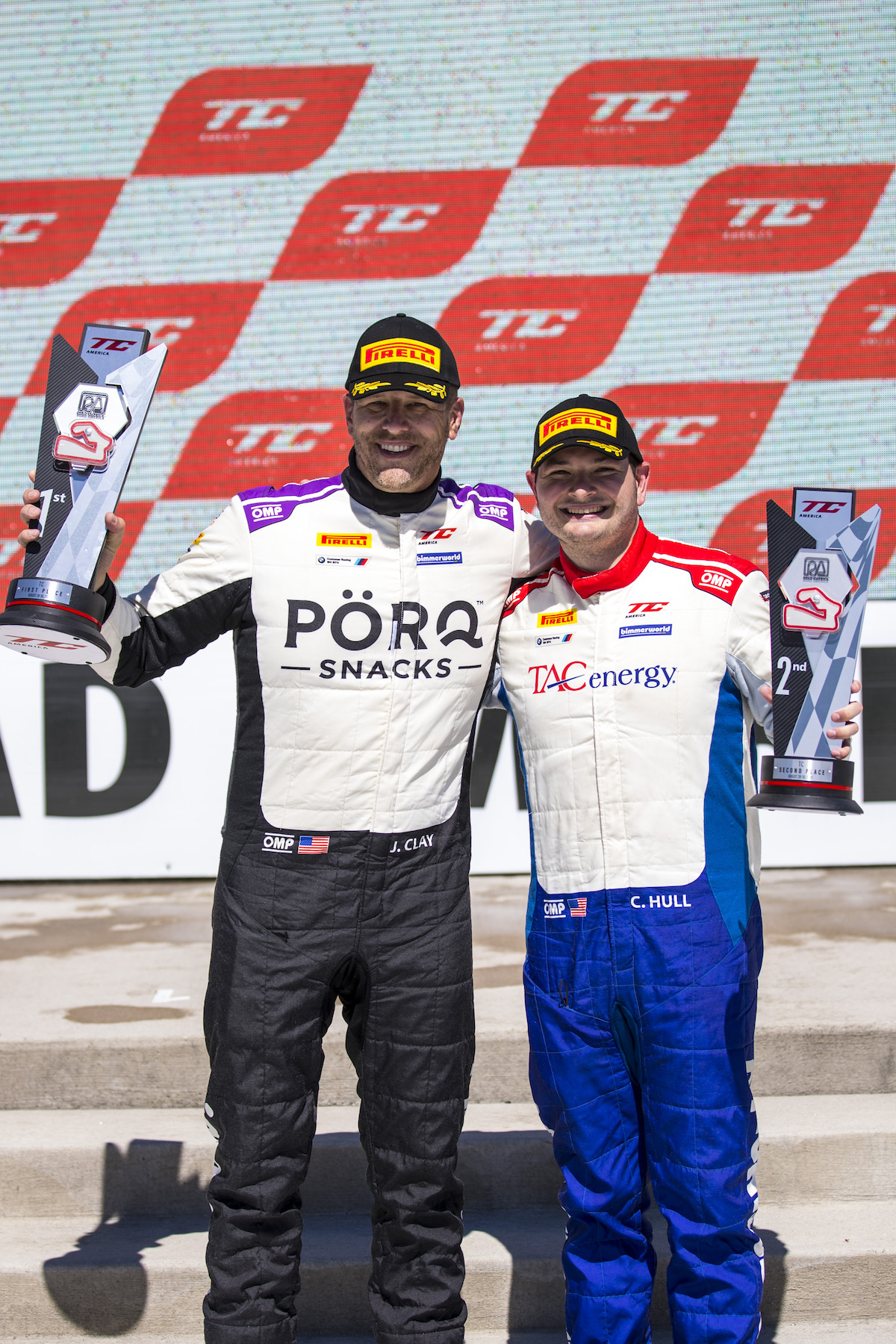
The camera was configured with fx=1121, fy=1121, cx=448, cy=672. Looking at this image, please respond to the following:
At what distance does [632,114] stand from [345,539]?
4364mm

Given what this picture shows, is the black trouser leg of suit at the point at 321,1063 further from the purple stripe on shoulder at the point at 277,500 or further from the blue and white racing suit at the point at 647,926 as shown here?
the purple stripe on shoulder at the point at 277,500

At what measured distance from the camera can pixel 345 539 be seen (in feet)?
6.98

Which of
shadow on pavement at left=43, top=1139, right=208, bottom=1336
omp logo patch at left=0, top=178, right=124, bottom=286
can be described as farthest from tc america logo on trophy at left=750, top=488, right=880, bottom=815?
omp logo patch at left=0, top=178, right=124, bottom=286

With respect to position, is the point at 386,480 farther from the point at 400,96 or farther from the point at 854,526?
the point at 400,96

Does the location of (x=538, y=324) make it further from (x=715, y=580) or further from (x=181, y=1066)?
(x=181, y=1066)

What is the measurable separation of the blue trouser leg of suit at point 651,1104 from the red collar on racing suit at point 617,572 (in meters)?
0.56

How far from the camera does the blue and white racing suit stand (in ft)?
6.36

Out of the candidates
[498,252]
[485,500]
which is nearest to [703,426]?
[498,252]

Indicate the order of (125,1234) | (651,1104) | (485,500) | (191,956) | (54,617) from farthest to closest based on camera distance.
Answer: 1. (191,956)
2. (125,1234)
3. (485,500)
4. (651,1104)
5. (54,617)

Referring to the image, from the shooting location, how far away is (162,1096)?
119 inches

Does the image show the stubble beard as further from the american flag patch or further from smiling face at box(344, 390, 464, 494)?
the american flag patch

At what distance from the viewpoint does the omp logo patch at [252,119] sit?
18.2ft

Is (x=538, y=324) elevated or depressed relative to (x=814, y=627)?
elevated

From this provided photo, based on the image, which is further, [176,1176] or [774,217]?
[774,217]
